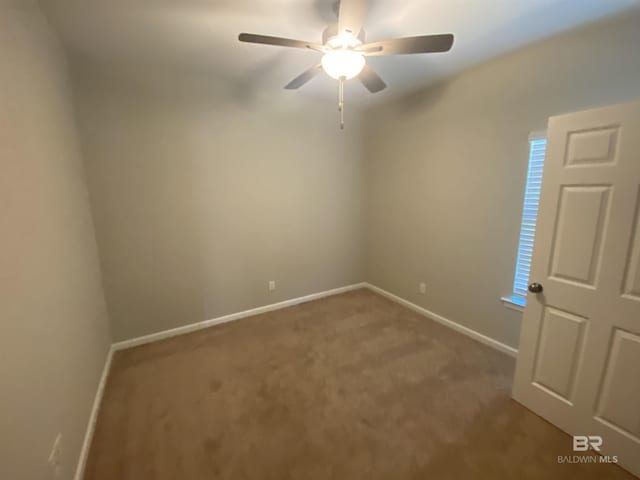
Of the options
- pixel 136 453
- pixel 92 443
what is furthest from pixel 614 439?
pixel 92 443

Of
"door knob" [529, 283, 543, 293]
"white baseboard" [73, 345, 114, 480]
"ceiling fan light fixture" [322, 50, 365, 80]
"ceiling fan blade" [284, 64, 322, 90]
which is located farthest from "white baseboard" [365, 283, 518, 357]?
"white baseboard" [73, 345, 114, 480]

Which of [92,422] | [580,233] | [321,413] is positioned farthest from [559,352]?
[92,422]

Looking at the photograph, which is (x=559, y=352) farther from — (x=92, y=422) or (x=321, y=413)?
(x=92, y=422)

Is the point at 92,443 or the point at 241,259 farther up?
the point at 241,259

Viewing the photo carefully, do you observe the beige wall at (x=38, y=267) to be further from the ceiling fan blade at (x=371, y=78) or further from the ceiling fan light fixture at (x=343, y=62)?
the ceiling fan blade at (x=371, y=78)

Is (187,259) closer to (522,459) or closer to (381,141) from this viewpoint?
(381,141)

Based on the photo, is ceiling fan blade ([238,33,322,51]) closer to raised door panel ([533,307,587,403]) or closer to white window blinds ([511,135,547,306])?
white window blinds ([511,135,547,306])

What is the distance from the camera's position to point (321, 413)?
1.95m

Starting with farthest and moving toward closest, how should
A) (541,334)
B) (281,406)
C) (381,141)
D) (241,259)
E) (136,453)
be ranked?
(381,141), (241,259), (281,406), (541,334), (136,453)

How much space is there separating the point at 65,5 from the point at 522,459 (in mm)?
3728

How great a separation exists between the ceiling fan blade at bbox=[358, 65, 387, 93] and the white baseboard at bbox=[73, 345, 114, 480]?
291cm

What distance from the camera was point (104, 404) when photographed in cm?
205

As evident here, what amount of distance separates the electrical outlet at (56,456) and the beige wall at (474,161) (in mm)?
3181

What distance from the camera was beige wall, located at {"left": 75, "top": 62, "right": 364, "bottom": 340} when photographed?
254 centimetres
